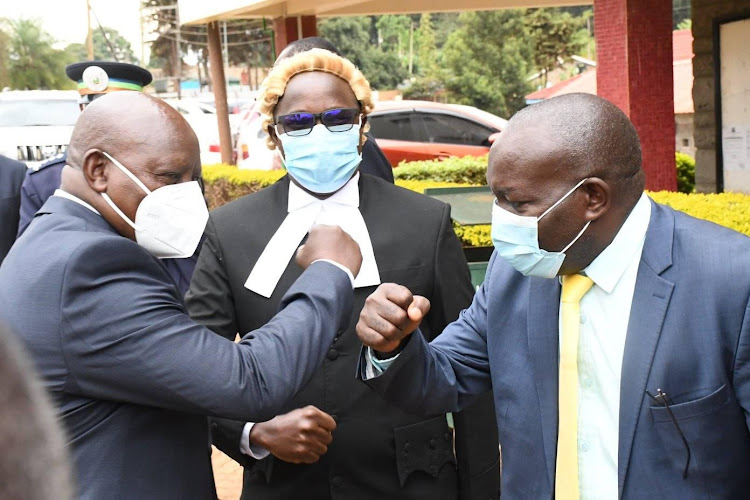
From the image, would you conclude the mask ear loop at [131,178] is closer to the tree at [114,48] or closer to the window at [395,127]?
the window at [395,127]

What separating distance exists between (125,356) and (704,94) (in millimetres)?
8312

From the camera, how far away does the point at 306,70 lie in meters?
3.02

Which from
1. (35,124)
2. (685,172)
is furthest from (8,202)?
(35,124)

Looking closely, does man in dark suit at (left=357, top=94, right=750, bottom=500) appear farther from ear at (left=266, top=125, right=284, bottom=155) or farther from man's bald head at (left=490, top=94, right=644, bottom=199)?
ear at (left=266, top=125, right=284, bottom=155)

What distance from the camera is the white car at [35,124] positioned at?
13258mm

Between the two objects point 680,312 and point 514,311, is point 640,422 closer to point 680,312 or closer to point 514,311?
point 680,312

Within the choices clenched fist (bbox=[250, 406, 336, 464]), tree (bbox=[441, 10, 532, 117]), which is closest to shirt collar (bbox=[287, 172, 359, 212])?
clenched fist (bbox=[250, 406, 336, 464])

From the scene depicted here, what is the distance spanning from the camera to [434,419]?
290cm

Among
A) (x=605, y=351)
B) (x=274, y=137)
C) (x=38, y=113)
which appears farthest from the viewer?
(x=38, y=113)

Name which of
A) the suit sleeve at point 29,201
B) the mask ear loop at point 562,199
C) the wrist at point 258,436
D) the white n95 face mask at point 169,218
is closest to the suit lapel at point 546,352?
the mask ear loop at point 562,199

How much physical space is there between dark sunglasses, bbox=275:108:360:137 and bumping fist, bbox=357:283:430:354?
1013 millimetres

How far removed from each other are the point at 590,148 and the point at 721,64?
722cm

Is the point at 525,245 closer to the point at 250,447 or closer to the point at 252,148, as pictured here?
the point at 250,447

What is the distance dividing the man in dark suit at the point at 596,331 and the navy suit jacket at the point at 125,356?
292mm
